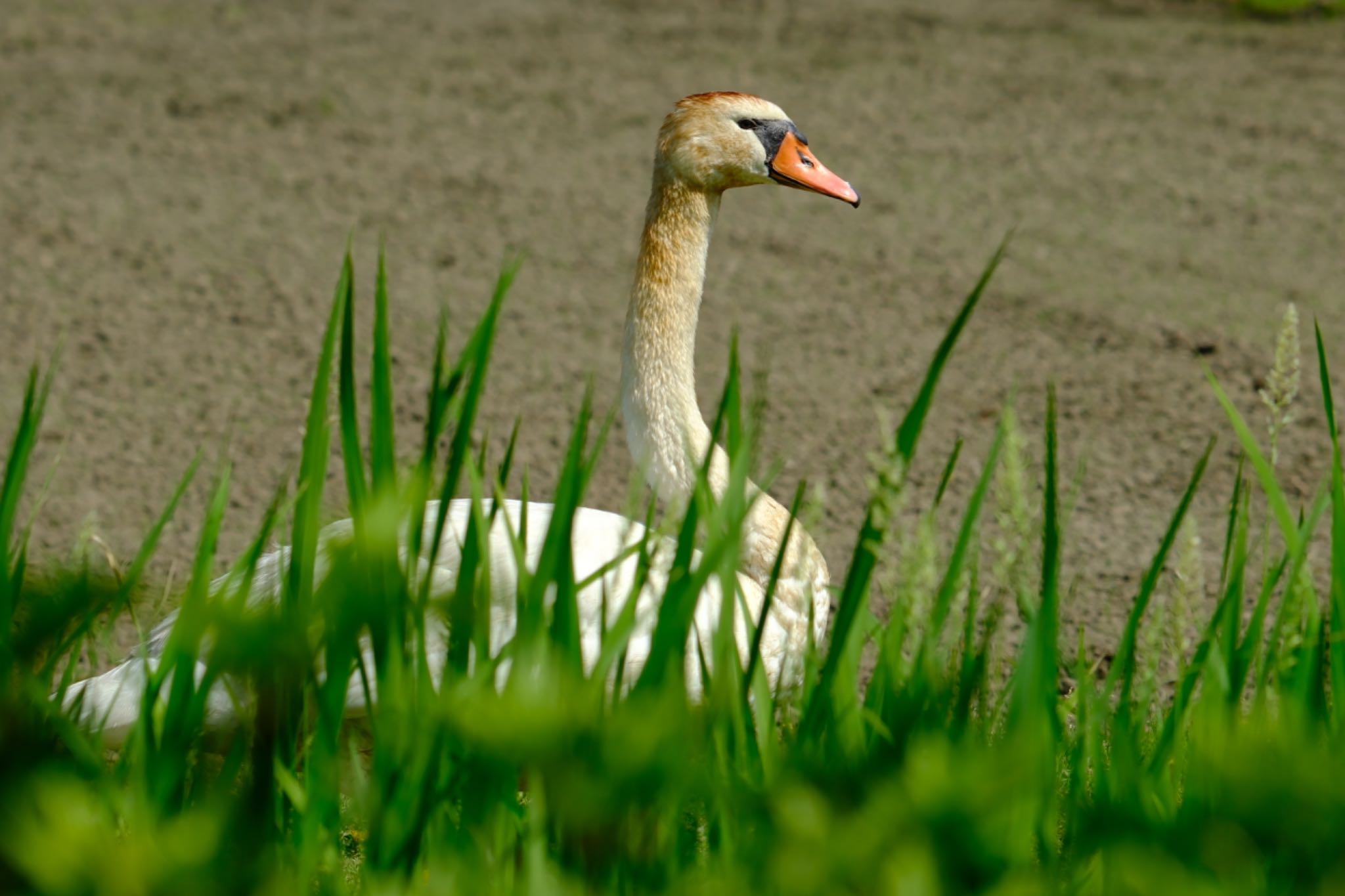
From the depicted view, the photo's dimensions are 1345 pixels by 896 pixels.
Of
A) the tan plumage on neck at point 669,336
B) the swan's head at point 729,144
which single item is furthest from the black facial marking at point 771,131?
the tan plumage on neck at point 669,336

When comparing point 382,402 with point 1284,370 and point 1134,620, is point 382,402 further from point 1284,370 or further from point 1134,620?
point 1284,370

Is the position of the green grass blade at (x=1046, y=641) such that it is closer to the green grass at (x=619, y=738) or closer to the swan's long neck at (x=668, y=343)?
the green grass at (x=619, y=738)

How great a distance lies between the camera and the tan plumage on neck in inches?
138

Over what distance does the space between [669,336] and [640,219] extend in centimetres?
346

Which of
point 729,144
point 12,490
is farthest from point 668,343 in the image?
point 12,490

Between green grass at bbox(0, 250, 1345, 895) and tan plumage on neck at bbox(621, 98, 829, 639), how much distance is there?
1.30 metres

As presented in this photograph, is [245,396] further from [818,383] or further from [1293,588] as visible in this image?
[1293,588]

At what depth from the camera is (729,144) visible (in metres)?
3.59

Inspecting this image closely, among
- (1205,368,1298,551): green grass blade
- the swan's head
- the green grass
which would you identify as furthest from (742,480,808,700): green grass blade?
the swan's head

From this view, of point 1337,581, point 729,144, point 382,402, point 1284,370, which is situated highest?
point 729,144

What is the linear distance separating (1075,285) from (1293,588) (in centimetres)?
461

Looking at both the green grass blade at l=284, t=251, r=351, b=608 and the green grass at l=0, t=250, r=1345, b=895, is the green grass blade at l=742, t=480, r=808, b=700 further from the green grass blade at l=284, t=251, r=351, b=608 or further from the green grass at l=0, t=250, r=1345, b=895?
the green grass blade at l=284, t=251, r=351, b=608

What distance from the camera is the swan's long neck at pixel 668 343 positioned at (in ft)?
11.5

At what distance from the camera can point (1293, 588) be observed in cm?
185
